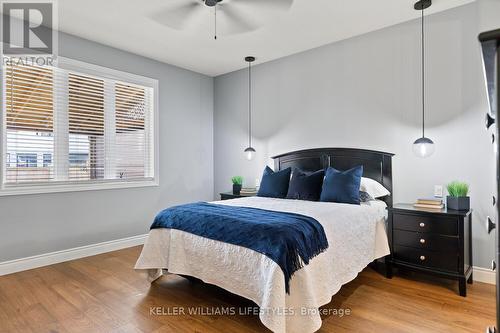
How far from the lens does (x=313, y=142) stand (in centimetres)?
418

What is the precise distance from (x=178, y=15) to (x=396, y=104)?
8.44 ft

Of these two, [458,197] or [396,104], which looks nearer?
[458,197]

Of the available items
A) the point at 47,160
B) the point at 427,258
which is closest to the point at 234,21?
the point at 47,160

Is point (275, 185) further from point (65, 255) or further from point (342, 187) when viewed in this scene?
point (65, 255)

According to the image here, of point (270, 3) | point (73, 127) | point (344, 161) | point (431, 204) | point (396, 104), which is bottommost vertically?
point (431, 204)

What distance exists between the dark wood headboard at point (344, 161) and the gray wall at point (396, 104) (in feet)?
0.33

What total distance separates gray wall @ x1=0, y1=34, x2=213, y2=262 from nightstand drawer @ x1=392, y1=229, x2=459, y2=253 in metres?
3.30

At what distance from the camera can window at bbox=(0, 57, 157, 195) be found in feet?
10.8

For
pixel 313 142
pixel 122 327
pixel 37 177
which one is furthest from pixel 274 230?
pixel 37 177

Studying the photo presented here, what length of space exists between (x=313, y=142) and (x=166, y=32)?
2.35 meters

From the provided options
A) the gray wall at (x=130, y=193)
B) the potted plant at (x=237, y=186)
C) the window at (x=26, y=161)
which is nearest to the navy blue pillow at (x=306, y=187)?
the potted plant at (x=237, y=186)

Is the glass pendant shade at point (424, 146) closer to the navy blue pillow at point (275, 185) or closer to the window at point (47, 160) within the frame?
the navy blue pillow at point (275, 185)

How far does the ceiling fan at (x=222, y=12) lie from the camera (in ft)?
9.12

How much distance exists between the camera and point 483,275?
2881mm
